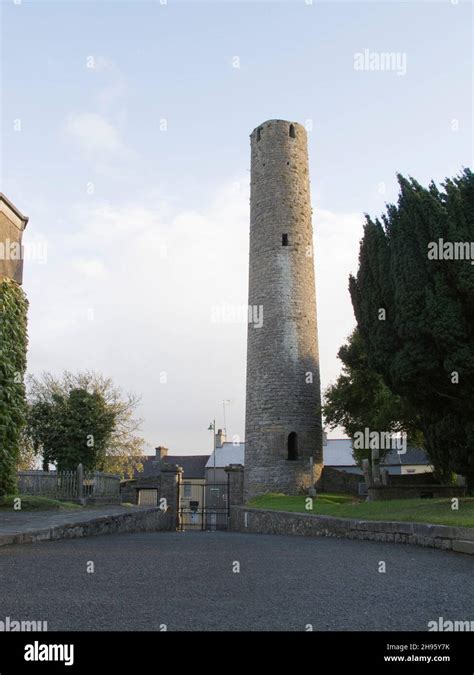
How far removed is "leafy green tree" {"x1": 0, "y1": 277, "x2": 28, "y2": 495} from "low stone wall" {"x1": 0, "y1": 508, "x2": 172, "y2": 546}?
305 cm

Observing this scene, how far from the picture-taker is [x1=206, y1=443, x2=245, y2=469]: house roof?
180 feet

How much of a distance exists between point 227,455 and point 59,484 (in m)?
37.3

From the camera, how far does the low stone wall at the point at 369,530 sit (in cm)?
905

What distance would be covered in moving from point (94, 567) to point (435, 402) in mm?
10481

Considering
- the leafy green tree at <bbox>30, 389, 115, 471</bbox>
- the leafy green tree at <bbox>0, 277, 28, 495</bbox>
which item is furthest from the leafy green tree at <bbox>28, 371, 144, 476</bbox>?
the leafy green tree at <bbox>0, 277, 28, 495</bbox>

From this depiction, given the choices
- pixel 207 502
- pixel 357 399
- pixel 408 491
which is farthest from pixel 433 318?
pixel 207 502

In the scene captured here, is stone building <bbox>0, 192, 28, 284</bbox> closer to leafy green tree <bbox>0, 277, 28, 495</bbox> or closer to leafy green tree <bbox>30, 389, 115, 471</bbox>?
leafy green tree <bbox>0, 277, 28, 495</bbox>

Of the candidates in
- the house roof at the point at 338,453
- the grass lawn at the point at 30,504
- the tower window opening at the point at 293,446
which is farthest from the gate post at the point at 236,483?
the house roof at the point at 338,453

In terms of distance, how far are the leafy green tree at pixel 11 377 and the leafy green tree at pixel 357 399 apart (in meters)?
12.3

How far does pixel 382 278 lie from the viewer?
16.8 m

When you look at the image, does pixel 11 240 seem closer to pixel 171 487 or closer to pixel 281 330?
pixel 281 330

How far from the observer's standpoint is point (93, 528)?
12297 mm
